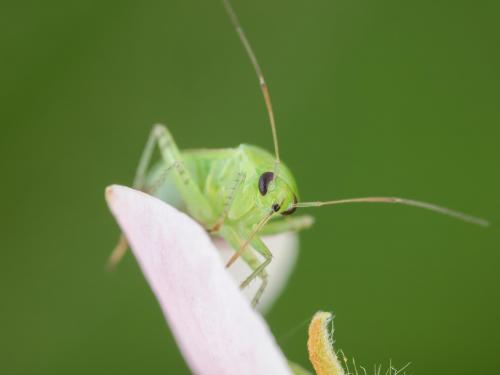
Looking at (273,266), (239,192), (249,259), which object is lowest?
(273,266)

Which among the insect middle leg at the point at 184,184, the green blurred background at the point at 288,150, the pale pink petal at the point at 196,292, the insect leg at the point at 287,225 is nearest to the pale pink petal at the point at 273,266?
the insect leg at the point at 287,225

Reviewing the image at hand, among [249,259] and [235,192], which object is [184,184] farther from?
[249,259]

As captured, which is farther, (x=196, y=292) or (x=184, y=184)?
(x=184, y=184)

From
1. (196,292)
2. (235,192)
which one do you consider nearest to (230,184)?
(235,192)

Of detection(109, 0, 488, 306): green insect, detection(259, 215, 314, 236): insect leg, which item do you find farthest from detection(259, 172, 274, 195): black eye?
detection(259, 215, 314, 236): insect leg

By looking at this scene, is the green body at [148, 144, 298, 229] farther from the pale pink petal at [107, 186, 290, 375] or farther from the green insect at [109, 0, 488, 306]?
the pale pink petal at [107, 186, 290, 375]

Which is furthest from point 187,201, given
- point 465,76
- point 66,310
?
point 465,76

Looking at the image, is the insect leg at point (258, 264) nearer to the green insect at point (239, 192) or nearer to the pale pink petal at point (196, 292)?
the green insect at point (239, 192)
